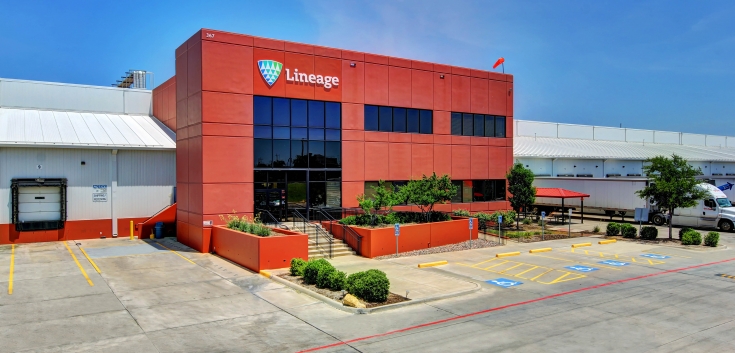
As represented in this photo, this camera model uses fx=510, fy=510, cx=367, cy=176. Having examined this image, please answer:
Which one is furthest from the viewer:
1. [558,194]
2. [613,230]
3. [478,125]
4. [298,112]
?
[558,194]

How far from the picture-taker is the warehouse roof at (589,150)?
51.8 meters

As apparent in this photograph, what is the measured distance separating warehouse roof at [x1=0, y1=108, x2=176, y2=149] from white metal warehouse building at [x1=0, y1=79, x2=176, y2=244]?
45 millimetres

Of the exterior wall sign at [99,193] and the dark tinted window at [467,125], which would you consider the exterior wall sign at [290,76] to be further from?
the exterior wall sign at [99,193]

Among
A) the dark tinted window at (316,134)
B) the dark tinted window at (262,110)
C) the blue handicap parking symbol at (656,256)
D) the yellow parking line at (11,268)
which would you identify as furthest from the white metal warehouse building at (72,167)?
the blue handicap parking symbol at (656,256)

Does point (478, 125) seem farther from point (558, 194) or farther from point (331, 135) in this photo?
point (331, 135)

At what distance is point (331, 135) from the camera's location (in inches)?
1121

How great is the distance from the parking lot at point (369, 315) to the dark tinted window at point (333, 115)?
9.53 metres

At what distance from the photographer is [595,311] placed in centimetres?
1410

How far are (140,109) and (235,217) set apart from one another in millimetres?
16699

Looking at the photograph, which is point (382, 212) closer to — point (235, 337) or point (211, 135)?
point (211, 135)

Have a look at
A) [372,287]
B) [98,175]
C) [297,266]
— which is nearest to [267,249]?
[297,266]

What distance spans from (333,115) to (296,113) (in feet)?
7.41

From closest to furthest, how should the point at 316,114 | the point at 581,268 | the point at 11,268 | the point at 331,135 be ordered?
the point at 11,268 < the point at 581,268 < the point at 316,114 < the point at 331,135

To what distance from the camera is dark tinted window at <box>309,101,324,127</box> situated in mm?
27781
